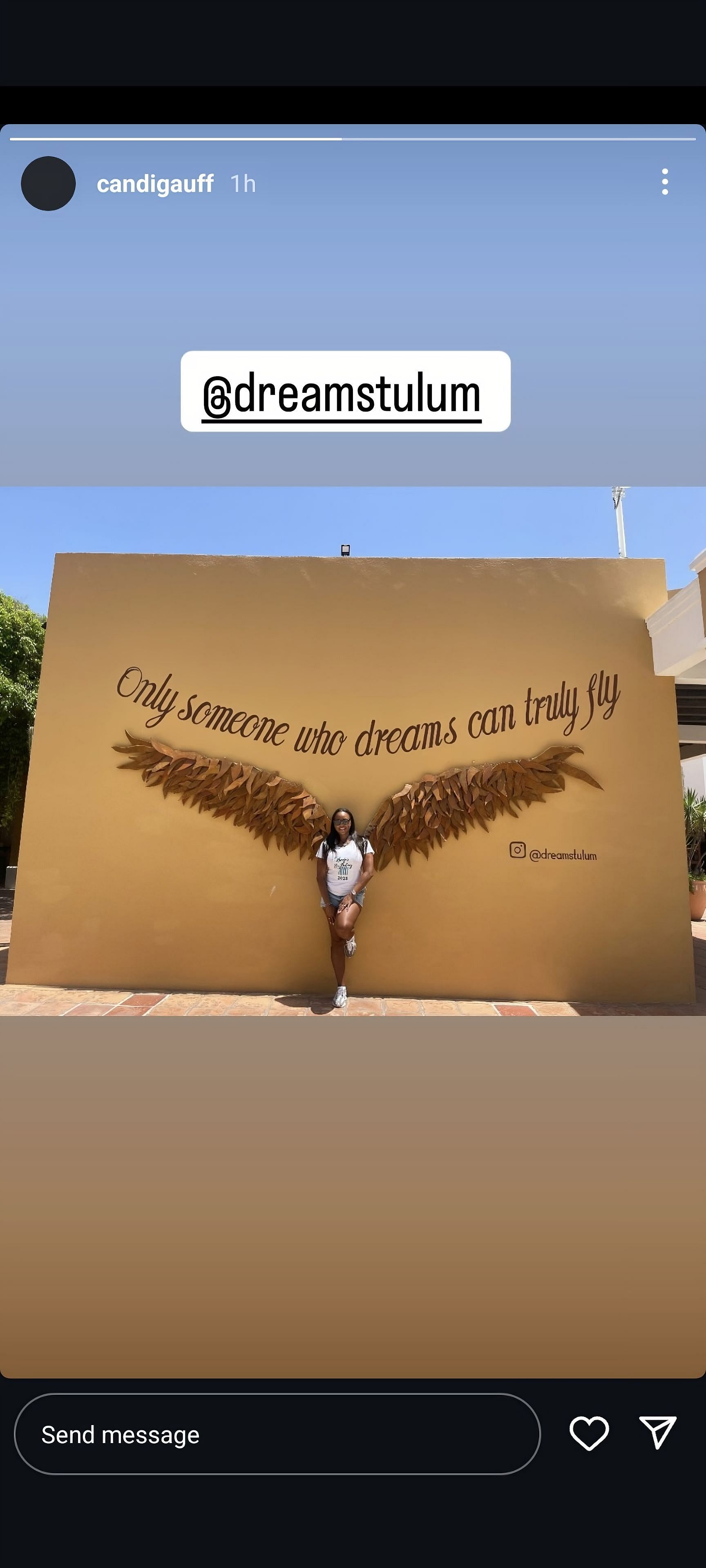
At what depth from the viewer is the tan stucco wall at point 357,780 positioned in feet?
17.0

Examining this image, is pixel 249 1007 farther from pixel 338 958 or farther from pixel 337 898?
pixel 337 898

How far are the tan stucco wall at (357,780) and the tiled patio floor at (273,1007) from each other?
6.5 inches

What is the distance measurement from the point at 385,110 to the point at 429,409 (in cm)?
48

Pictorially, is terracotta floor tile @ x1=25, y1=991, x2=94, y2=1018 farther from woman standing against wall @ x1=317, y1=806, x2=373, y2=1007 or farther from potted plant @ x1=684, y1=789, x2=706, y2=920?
potted plant @ x1=684, y1=789, x2=706, y2=920

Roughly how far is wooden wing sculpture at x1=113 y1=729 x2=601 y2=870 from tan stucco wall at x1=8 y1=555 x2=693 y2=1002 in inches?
4.0

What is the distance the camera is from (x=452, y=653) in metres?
5.39

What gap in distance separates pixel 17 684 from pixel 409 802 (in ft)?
27.6

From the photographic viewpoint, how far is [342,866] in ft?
16.2

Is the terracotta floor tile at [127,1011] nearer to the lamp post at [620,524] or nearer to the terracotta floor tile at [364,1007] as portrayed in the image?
the terracotta floor tile at [364,1007]

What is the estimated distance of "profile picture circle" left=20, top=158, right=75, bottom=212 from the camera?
1.25 m

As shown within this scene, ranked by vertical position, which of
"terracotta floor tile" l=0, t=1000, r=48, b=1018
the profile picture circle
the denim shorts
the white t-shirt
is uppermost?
the profile picture circle
